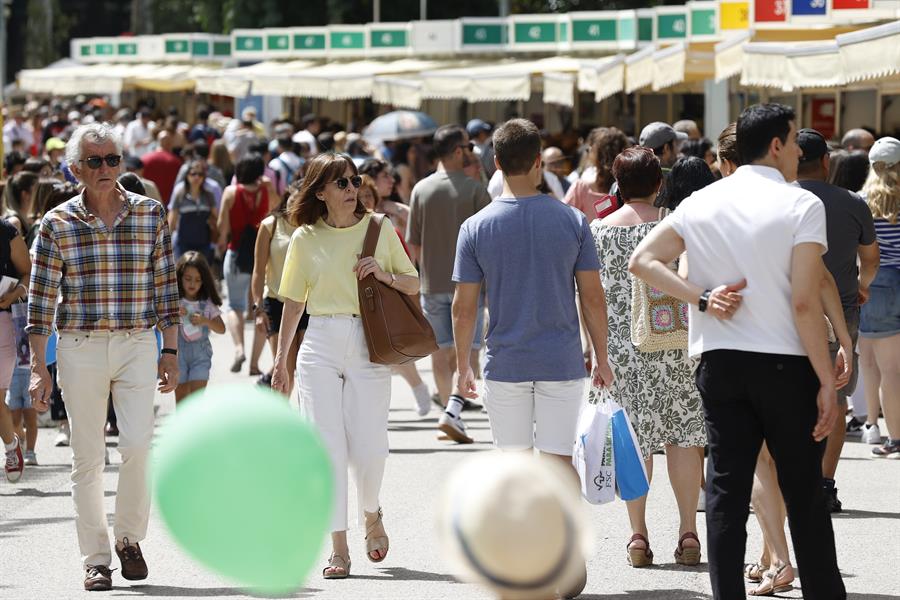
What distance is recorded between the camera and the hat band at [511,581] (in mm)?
2652

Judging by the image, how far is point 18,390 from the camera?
32.5 feet

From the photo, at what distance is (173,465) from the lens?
3.23 m

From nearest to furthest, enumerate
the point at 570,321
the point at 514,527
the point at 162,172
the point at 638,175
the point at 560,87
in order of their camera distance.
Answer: the point at 514,527, the point at 570,321, the point at 638,175, the point at 162,172, the point at 560,87

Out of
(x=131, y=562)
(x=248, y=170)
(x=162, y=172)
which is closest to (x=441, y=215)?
(x=248, y=170)

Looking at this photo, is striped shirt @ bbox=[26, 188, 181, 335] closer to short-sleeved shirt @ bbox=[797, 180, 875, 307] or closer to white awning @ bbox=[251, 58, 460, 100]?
short-sleeved shirt @ bbox=[797, 180, 875, 307]

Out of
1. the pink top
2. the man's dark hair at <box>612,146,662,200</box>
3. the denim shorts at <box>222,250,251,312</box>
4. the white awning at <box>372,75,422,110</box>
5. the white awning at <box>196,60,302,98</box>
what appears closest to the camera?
the man's dark hair at <box>612,146,662,200</box>

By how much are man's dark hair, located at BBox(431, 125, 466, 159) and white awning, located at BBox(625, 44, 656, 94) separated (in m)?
8.38

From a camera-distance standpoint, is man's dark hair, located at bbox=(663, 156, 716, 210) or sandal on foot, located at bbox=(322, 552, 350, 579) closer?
sandal on foot, located at bbox=(322, 552, 350, 579)

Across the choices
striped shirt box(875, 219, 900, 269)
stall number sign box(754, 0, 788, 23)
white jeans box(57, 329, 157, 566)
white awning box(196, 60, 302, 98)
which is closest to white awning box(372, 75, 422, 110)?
white awning box(196, 60, 302, 98)

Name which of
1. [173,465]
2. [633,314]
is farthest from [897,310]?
[173,465]

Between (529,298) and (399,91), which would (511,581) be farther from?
(399,91)

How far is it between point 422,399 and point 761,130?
6.40 m

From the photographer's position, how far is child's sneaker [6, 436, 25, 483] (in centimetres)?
924

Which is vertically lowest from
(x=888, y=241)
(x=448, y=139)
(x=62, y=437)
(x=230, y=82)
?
(x=62, y=437)
